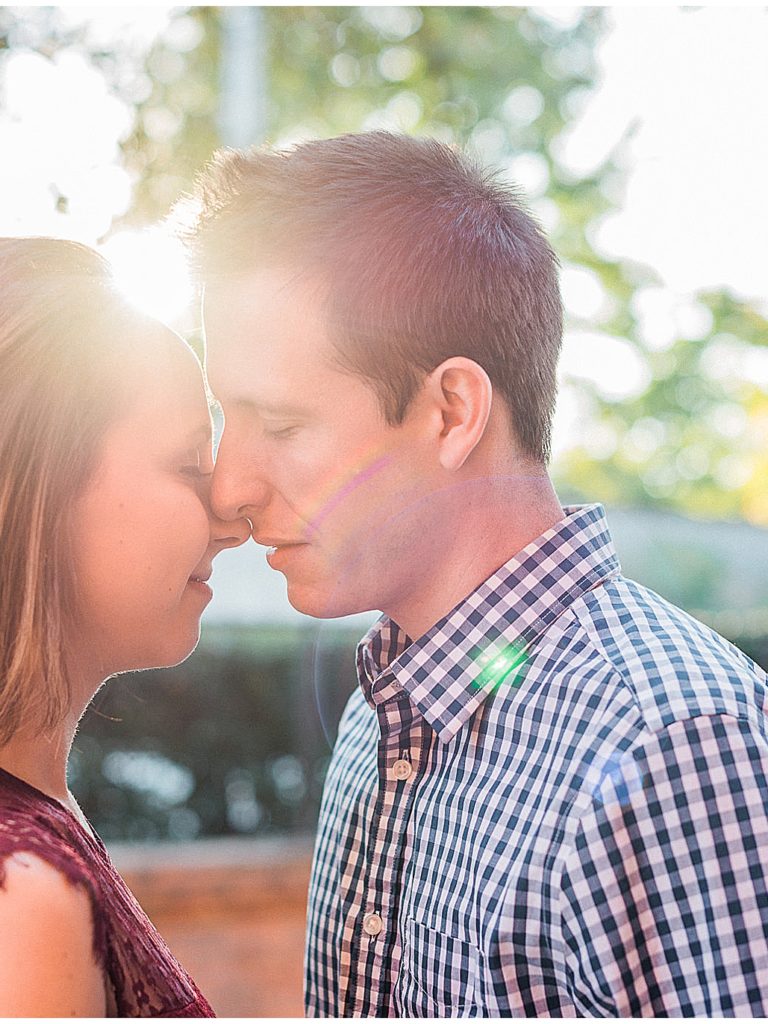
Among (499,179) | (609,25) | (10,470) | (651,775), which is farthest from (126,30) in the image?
(651,775)

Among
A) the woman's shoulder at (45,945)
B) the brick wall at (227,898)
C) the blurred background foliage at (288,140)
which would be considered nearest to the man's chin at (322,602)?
the woman's shoulder at (45,945)

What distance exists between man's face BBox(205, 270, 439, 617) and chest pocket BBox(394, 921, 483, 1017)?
1.60ft

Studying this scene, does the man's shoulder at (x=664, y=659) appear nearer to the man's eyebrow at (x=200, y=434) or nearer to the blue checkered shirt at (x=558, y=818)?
the blue checkered shirt at (x=558, y=818)

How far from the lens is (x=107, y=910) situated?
53.1 inches

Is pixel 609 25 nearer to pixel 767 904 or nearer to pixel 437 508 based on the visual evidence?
pixel 437 508

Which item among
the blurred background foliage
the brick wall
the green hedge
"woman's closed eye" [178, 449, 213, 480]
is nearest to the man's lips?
"woman's closed eye" [178, 449, 213, 480]

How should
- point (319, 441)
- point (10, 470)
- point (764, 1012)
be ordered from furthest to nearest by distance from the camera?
point (319, 441) → point (10, 470) → point (764, 1012)

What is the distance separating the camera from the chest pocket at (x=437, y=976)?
1372 millimetres

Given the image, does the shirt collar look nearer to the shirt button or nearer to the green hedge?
the shirt button

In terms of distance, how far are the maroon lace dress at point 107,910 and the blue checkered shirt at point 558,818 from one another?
0.28m

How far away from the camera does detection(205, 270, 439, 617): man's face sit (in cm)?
162

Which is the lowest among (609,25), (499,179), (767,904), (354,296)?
(767,904)

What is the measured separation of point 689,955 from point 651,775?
193 millimetres

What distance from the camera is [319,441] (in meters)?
1.63
